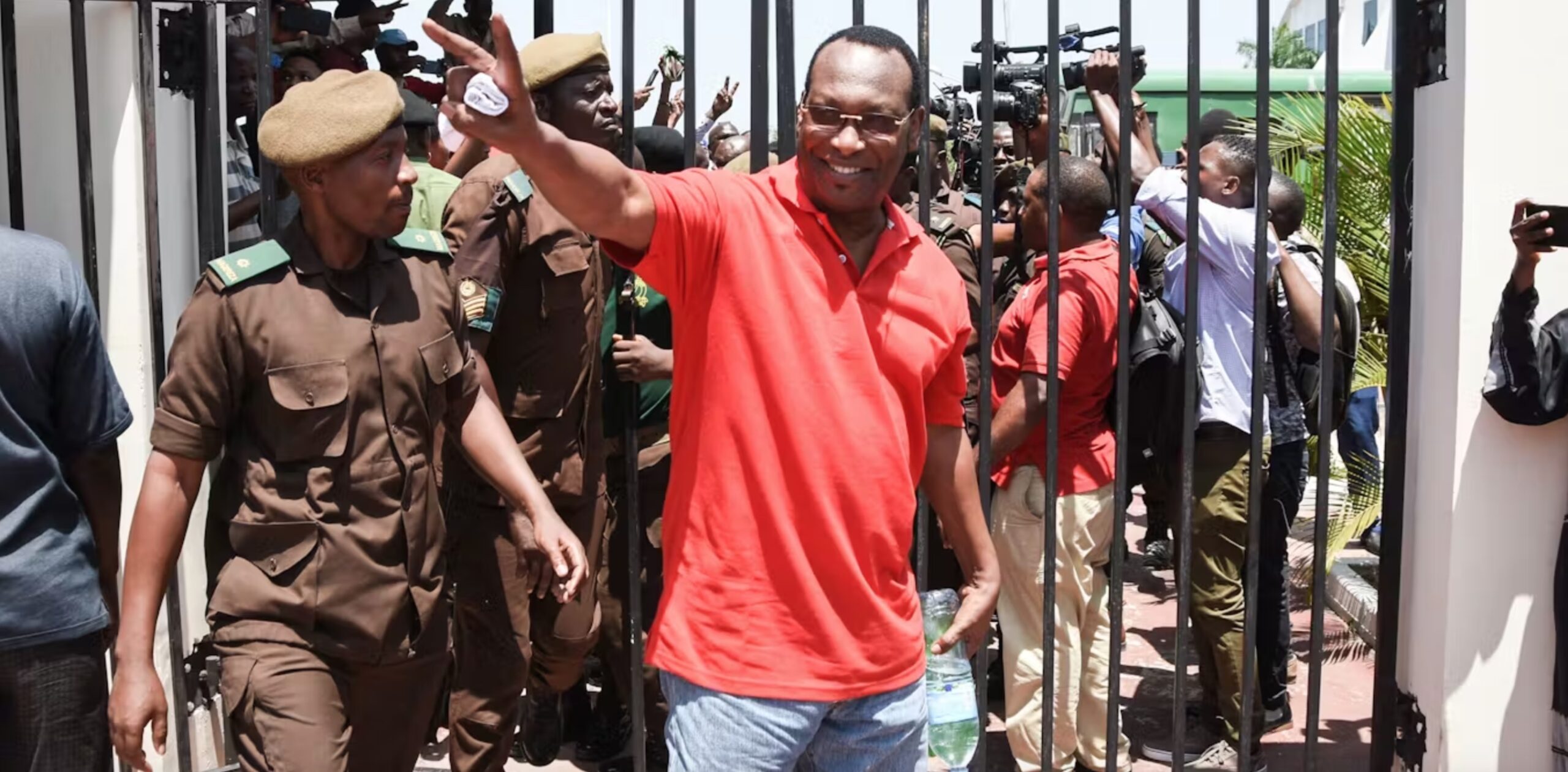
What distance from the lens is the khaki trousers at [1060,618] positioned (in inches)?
184

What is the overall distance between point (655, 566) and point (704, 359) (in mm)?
2254

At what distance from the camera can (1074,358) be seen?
14.9 ft

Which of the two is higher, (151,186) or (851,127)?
(851,127)

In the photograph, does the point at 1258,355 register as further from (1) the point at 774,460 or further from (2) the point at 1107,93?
(1) the point at 774,460

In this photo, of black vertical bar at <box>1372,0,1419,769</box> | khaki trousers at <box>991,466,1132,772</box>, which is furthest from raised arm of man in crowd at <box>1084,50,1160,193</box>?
khaki trousers at <box>991,466,1132,772</box>

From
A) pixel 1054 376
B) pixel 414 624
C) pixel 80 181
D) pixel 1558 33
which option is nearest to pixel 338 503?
pixel 414 624

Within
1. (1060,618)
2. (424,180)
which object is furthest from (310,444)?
(1060,618)

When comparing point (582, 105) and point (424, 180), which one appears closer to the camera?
point (582, 105)

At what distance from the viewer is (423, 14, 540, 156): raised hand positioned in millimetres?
2277

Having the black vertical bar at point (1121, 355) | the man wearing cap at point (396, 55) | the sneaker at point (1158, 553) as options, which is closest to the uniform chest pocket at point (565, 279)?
the black vertical bar at point (1121, 355)

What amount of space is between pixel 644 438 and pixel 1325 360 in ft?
6.18

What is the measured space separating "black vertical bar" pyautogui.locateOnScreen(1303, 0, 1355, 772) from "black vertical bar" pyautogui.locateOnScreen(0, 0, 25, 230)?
2.92 m

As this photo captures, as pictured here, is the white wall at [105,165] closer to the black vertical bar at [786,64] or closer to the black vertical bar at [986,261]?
the black vertical bar at [786,64]

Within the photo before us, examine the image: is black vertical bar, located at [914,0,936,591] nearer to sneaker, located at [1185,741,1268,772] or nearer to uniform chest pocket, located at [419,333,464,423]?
uniform chest pocket, located at [419,333,464,423]
